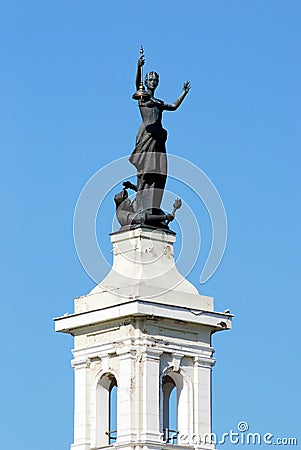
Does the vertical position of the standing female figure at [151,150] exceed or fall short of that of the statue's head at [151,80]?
it falls short

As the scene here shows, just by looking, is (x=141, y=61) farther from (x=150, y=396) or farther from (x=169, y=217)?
(x=150, y=396)

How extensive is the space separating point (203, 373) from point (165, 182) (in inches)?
216

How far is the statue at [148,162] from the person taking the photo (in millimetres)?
55000

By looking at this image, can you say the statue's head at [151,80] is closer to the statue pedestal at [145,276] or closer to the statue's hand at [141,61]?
the statue's hand at [141,61]

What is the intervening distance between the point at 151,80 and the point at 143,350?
26.1ft

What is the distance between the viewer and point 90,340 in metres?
54.5

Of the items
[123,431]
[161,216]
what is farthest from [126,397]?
[161,216]

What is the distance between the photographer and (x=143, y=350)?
5300 cm

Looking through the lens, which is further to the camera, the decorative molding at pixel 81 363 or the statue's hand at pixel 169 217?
the statue's hand at pixel 169 217

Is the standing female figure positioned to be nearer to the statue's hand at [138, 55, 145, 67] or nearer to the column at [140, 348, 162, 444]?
the statue's hand at [138, 55, 145, 67]

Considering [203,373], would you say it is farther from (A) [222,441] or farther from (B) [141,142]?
(B) [141,142]

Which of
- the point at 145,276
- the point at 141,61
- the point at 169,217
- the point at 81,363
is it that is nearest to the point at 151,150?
the point at 169,217

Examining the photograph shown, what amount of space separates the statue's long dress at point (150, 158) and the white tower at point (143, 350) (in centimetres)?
101

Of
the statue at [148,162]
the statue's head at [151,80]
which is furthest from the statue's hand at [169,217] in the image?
the statue's head at [151,80]
